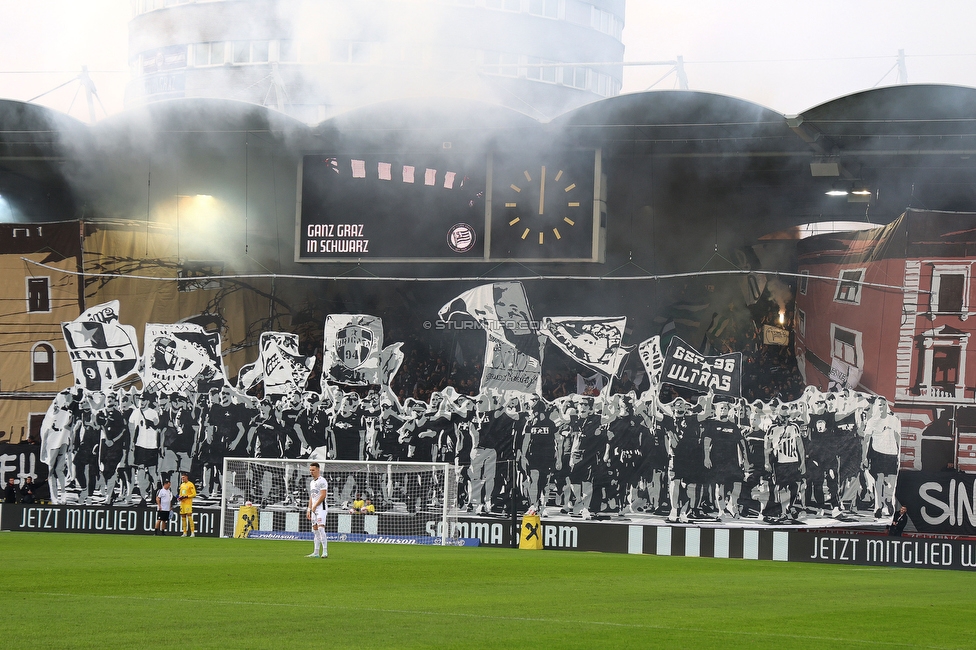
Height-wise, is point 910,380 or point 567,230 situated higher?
point 567,230

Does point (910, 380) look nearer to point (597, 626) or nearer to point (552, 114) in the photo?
point (552, 114)

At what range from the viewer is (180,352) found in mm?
23188

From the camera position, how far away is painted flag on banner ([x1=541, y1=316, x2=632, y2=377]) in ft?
71.5

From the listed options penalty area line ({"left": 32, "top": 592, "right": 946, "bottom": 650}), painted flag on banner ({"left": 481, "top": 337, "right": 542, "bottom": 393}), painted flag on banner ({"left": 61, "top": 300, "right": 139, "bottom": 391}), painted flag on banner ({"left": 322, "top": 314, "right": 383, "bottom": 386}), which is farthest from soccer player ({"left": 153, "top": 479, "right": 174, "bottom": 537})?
penalty area line ({"left": 32, "top": 592, "right": 946, "bottom": 650})

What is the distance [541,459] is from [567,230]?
4.01m

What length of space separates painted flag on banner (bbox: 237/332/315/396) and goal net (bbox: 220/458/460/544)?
2134mm

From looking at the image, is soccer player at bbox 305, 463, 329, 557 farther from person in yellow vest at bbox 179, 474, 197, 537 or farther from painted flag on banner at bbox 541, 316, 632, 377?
painted flag on banner at bbox 541, 316, 632, 377

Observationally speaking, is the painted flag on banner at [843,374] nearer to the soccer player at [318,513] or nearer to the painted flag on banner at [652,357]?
the painted flag on banner at [652,357]

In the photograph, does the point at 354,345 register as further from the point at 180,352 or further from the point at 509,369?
the point at 180,352

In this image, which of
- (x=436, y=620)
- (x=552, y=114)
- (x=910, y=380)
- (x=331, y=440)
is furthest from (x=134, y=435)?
(x=436, y=620)

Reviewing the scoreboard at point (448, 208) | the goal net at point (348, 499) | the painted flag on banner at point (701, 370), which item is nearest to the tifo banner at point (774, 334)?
the painted flag on banner at point (701, 370)

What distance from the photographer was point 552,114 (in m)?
20.9

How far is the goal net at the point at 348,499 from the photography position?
19781 mm

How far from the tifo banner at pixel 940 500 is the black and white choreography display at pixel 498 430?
43cm
